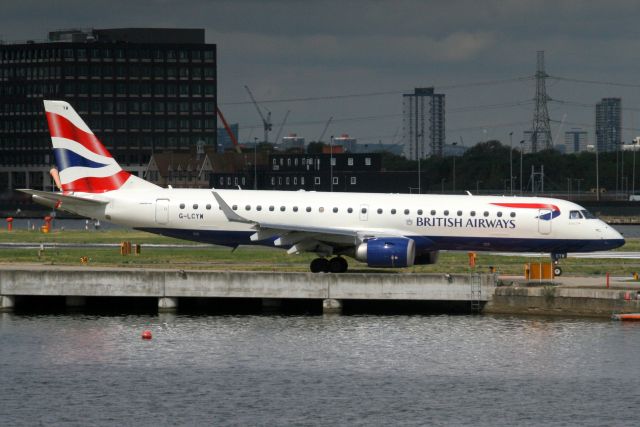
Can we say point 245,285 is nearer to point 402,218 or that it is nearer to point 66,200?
point 402,218

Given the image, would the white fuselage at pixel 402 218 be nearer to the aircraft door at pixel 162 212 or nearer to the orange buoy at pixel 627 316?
the aircraft door at pixel 162 212

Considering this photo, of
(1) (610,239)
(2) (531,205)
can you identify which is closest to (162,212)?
(2) (531,205)

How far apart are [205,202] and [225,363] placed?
17.0 m

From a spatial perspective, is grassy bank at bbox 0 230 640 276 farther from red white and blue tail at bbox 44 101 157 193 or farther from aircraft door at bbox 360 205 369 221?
red white and blue tail at bbox 44 101 157 193

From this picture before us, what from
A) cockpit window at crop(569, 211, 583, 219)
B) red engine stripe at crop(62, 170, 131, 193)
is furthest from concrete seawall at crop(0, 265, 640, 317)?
red engine stripe at crop(62, 170, 131, 193)

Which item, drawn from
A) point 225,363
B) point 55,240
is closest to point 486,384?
point 225,363

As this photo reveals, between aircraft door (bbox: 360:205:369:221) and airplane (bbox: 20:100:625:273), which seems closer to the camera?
airplane (bbox: 20:100:625:273)

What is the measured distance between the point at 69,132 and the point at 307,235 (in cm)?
1620

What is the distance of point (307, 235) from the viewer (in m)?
67.4

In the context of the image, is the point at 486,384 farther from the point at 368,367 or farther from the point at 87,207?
the point at 87,207

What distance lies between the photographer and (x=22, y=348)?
58125 millimetres

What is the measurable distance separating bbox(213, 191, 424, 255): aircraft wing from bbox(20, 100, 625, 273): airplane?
5cm

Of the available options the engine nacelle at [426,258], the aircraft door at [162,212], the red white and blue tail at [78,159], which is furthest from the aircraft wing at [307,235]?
the red white and blue tail at [78,159]

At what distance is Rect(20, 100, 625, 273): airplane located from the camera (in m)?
68.8
